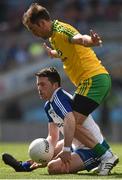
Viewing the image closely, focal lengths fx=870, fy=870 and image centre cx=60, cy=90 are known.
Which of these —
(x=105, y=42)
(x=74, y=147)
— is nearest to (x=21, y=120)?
(x=105, y=42)

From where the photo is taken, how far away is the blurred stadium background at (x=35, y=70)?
2806cm

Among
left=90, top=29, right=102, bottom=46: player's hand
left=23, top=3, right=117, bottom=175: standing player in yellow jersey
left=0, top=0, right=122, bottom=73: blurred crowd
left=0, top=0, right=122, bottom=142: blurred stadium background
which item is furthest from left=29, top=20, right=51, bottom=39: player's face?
left=0, top=0, right=122, bottom=73: blurred crowd

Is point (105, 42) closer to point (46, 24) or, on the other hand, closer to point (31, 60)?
point (31, 60)

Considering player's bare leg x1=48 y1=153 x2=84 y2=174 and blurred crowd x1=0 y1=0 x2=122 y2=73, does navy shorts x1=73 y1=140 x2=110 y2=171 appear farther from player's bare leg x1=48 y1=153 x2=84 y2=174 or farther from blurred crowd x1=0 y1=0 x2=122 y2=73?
blurred crowd x1=0 y1=0 x2=122 y2=73

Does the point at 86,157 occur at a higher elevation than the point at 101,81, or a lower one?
lower

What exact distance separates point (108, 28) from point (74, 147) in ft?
63.4

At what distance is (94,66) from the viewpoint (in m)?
10.2

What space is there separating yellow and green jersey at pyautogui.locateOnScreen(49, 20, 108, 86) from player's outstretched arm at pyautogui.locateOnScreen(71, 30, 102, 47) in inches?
11.1

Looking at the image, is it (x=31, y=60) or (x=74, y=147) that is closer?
(x=74, y=147)

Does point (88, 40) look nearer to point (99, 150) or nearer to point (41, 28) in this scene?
point (41, 28)

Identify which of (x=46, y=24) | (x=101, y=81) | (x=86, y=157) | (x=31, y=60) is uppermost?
(x=31, y=60)

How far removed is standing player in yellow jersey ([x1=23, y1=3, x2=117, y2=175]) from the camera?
989 centimetres

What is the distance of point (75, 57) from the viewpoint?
1013cm

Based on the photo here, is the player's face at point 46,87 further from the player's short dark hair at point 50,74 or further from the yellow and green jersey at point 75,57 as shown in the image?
the yellow and green jersey at point 75,57
